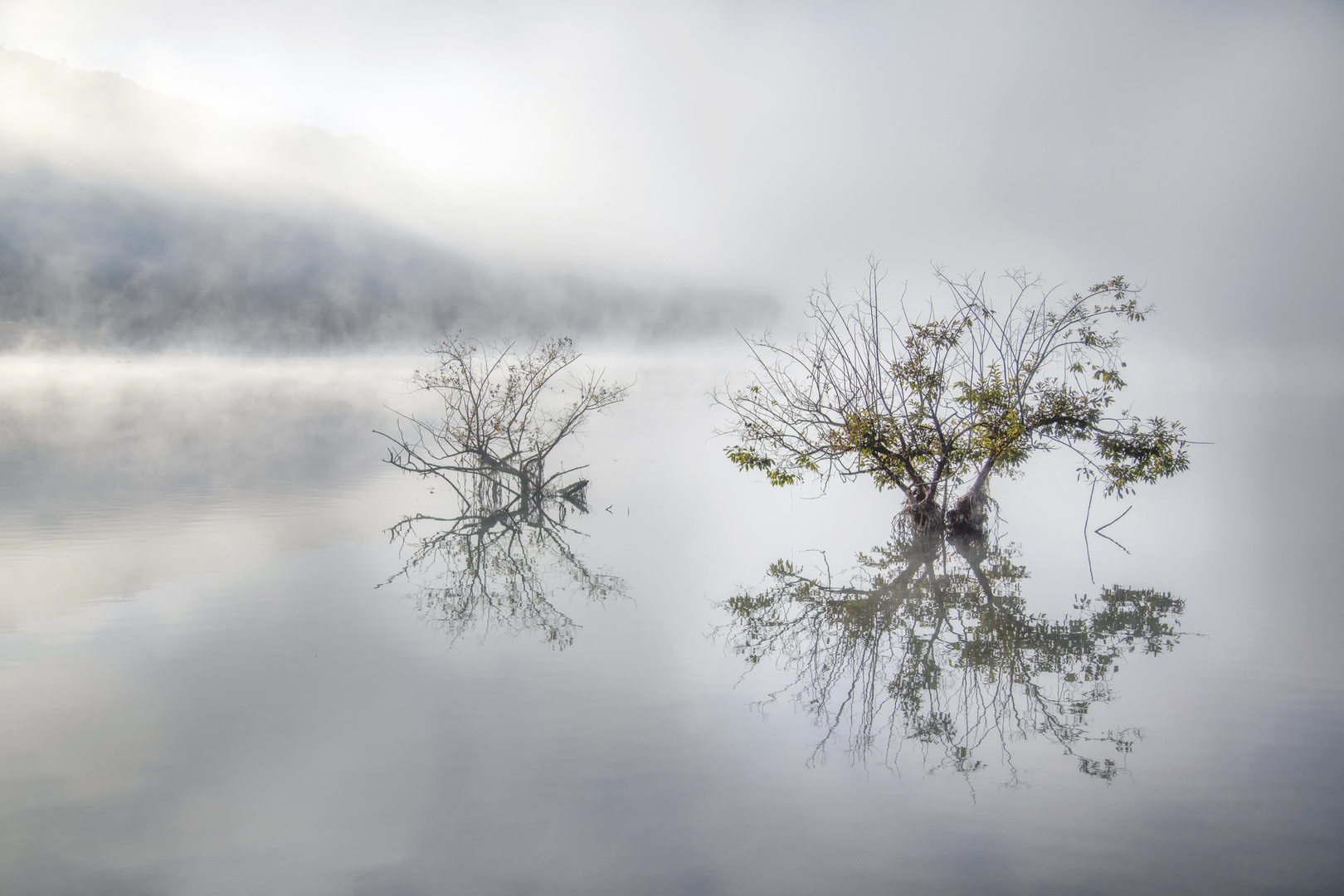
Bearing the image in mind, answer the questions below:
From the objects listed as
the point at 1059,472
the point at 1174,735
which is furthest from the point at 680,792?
the point at 1059,472

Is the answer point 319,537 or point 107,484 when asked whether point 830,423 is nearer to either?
point 319,537

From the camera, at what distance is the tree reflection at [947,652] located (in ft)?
23.9

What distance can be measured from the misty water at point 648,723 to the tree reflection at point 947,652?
54 mm

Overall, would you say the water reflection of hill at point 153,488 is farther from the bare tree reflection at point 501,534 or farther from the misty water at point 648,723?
the bare tree reflection at point 501,534

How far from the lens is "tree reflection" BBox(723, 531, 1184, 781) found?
23.9 ft

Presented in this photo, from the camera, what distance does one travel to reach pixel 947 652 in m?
9.70

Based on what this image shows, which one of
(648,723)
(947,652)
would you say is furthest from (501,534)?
(648,723)

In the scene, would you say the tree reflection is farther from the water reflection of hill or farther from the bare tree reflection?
the water reflection of hill

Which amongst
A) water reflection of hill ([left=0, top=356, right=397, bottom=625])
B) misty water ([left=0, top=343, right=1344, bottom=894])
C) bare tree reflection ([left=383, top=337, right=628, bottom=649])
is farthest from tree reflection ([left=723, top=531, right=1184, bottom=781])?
water reflection of hill ([left=0, top=356, right=397, bottom=625])

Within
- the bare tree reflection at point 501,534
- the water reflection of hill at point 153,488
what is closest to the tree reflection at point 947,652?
the bare tree reflection at point 501,534

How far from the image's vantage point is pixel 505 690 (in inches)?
326

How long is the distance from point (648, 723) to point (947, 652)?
12.6ft

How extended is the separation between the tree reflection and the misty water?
0.05 metres

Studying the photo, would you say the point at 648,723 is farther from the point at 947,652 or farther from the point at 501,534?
the point at 501,534
